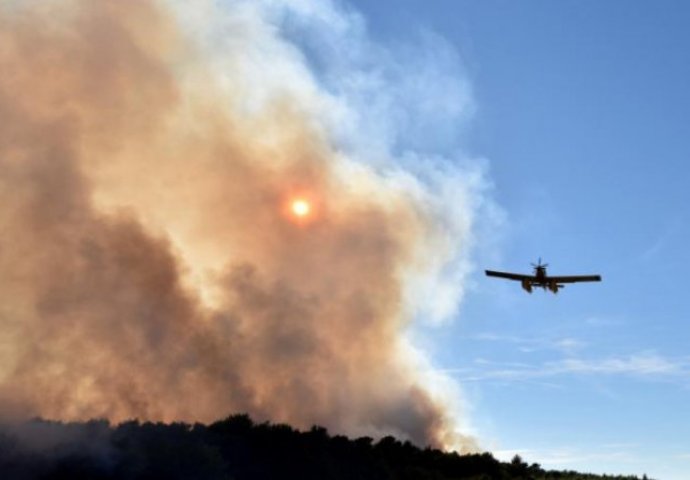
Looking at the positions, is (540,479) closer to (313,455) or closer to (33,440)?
(313,455)

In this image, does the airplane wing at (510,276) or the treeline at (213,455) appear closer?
the treeline at (213,455)

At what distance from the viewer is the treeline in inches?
1752

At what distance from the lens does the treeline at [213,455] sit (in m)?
44.5

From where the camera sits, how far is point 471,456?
91188 millimetres

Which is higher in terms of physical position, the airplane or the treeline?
the airplane

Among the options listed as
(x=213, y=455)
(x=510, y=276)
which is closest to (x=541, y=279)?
(x=510, y=276)

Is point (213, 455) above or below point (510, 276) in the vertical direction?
below

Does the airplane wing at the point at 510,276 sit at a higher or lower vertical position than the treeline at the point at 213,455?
higher

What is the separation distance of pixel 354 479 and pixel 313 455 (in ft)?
16.7

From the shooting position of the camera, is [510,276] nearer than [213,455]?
No

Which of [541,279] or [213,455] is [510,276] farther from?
[213,455]

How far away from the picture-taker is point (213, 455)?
53094mm

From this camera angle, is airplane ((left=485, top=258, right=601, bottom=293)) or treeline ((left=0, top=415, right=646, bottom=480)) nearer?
treeline ((left=0, top=415, right=646, bottom=480))

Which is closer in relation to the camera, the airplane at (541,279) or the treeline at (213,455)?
the treeline at (213,455)
